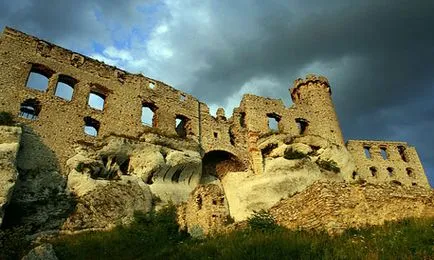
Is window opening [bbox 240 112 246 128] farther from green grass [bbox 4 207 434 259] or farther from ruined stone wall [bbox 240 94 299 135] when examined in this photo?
green grass [bbox 4 207 434 259]

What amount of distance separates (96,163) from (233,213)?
887 cm

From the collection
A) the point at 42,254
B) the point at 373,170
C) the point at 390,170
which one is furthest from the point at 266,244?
the point at 390,170

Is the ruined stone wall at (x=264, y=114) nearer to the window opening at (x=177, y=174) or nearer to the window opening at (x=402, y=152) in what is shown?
the window opening at (x=177, y=174)

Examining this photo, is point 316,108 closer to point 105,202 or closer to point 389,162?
point 389,162

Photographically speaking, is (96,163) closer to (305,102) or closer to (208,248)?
(208,248)

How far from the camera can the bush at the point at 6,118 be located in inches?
764

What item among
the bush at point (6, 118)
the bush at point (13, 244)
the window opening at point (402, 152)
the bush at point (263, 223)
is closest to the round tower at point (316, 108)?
the window opening at point (402, 152)

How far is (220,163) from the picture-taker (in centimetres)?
2786

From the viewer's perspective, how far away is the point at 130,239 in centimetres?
1428

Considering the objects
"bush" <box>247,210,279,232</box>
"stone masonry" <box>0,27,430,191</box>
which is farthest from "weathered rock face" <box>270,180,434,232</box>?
"stone masonry" <box>0,27,430,191</box>

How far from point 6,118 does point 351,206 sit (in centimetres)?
1691

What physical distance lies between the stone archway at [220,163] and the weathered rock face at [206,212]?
36.0 ft

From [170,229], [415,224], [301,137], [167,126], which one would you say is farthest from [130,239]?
[301,137]

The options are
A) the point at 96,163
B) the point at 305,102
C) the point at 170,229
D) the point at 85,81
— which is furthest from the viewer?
the point at 305,102
